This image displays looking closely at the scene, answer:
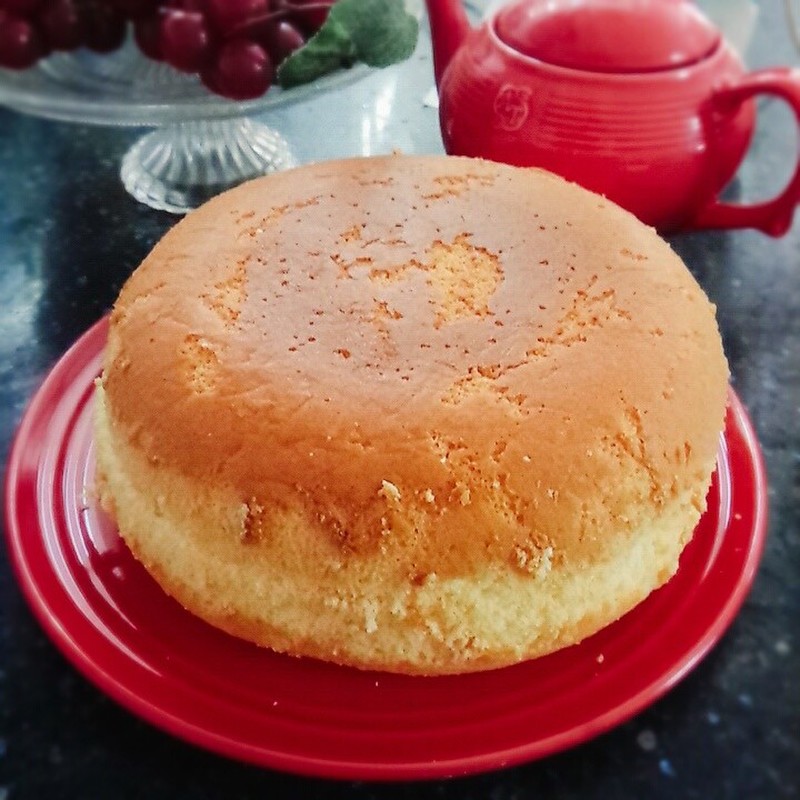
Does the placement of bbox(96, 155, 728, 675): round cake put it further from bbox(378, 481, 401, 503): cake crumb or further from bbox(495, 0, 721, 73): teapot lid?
bbox(495, 0, 721, 73): teapot lid

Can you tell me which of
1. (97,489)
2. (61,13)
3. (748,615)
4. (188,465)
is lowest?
(748,615)

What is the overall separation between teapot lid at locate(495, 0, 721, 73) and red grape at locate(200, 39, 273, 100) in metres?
0.28

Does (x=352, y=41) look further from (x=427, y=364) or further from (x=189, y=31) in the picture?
(x=427, y=364)

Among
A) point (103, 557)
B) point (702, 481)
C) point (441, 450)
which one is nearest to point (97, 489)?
point (103, 557)

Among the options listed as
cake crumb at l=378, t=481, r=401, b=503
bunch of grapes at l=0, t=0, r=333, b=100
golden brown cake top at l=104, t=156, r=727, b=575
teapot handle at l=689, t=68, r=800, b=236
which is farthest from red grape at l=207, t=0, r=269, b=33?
cake crumb at l=378, t=481, r=401, b=503

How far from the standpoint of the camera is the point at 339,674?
62cm

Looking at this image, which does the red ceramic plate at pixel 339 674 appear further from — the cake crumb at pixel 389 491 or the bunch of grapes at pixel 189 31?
the bunch of grapes at pixel 189 31

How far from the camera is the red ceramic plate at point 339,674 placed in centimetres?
57

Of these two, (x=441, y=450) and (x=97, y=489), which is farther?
(x=97, y=489)

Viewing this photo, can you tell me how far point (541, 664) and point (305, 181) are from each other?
1.52ft

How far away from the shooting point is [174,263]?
2.35 ft

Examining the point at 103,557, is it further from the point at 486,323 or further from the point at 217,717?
the point at 486,323

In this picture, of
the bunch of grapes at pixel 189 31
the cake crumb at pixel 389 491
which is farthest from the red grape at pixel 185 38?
the cake crumb at pixel 389 491

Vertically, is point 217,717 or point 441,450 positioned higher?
point 441,450
